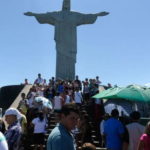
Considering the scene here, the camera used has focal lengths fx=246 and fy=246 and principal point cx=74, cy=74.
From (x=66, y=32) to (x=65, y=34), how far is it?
16cm

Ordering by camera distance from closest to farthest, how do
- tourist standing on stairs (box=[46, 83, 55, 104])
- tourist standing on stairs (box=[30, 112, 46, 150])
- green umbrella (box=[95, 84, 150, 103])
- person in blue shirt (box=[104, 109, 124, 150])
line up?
person in blue shirt (box=[104, 109, 124, 150]), green umbrella (box=[95, 84, 150, 103]), tourist standing on stairs (box=[30, 112, 46, 150]), tourist standing on stairs (box=[46, 83, 55, 104])

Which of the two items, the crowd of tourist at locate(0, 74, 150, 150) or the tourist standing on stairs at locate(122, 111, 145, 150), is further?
the tourist standing on stairs at locate(122, 111, 145, 150)

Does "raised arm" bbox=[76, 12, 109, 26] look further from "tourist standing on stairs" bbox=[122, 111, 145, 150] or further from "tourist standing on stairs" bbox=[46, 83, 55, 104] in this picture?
"tourist standing on stairs" bbox=[122, 111, 145, 150]

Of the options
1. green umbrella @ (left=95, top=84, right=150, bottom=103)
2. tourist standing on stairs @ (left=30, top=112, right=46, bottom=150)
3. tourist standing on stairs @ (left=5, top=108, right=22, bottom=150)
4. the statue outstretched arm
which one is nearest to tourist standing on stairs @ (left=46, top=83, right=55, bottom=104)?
tourist standing on stairs @ (left=30, top=112, right=46, bottom=150)

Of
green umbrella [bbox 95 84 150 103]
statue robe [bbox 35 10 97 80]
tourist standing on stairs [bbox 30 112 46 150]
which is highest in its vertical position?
statue robe [bbox 35 10 97 80]

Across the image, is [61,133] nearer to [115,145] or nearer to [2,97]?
[115,145]

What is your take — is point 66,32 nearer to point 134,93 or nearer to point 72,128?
point 134,93

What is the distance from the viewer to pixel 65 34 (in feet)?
56.1

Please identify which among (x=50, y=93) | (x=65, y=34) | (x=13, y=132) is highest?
(x=65, y=34)

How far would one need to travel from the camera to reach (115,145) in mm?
4938

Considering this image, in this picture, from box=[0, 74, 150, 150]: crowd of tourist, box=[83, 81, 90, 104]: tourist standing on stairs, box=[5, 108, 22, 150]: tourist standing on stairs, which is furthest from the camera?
box=[83, 81, 90, 104]: tourist standing on stairs

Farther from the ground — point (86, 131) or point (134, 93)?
point (134, 93)

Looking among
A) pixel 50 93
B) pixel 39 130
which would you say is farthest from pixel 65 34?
pixel 39 130

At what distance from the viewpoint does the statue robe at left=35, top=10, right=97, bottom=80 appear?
16.7m
